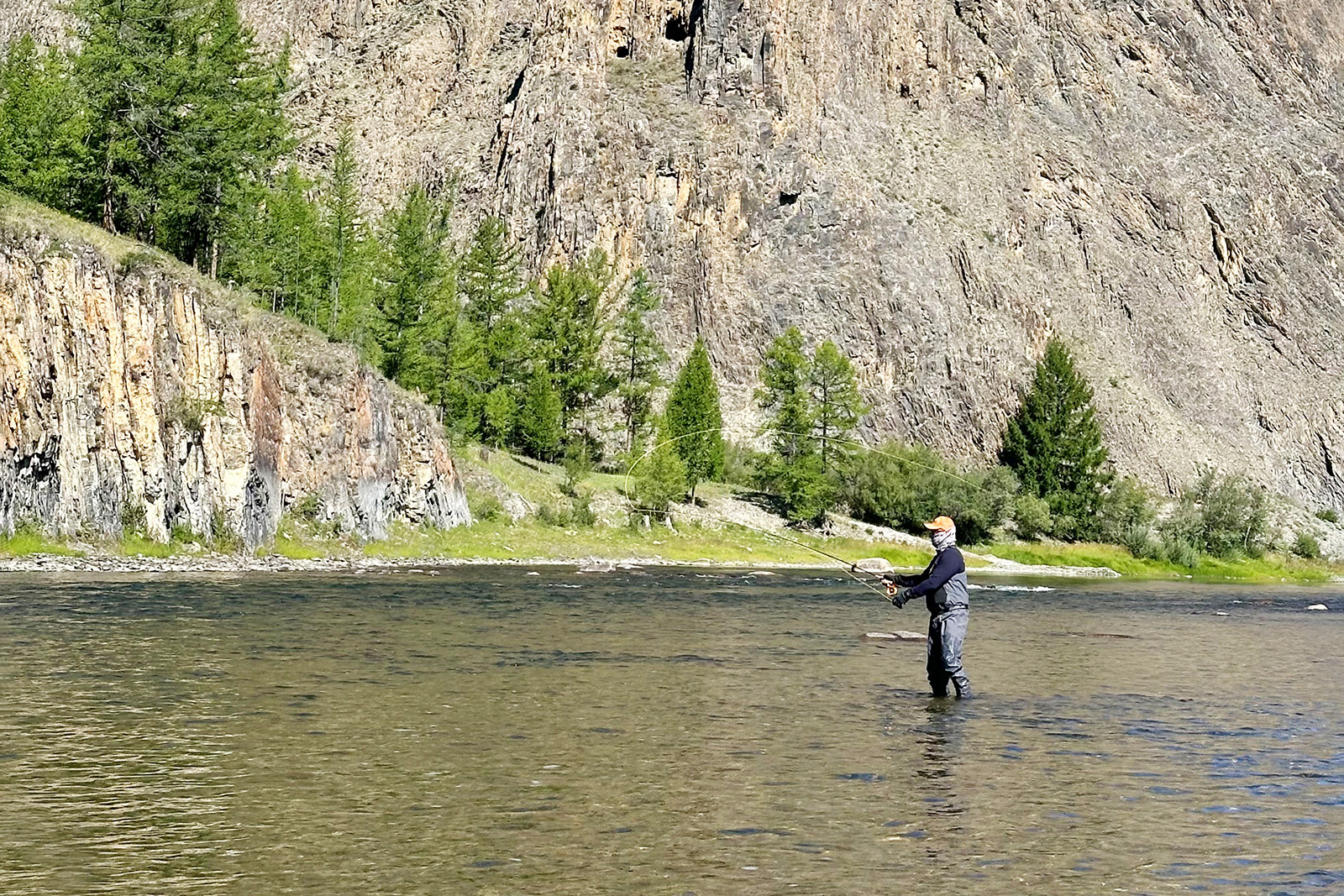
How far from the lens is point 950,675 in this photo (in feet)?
67.7

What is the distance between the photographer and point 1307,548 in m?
103

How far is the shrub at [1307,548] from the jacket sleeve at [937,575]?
302 ft

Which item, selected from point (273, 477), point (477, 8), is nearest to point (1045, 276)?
point (477, 8)

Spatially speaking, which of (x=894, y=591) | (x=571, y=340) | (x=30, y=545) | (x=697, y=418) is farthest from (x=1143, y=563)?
(x=894, y=591)

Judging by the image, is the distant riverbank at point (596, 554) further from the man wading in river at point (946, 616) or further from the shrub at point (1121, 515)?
the man wading in river at point (946, 616)

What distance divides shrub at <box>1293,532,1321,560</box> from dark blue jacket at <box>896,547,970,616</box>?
3617 inches

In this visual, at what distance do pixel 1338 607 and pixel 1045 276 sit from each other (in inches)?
2707

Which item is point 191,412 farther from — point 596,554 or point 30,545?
point 596,554

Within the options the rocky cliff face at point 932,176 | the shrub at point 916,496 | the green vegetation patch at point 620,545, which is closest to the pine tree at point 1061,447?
the rocky cliff face at point 932,176

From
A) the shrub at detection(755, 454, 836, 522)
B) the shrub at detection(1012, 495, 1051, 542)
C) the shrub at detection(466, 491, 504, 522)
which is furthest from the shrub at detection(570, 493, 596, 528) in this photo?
the shrub at detection(1012, 495, 1051, 542)

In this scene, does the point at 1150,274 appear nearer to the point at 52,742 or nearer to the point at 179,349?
the point at 179,349

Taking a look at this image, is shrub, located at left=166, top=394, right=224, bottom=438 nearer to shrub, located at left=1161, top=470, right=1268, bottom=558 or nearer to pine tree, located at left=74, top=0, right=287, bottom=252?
pine tree, located at left=74, top=0, right=287, bottom=252

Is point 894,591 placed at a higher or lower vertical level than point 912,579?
lower

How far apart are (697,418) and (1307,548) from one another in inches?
1810
